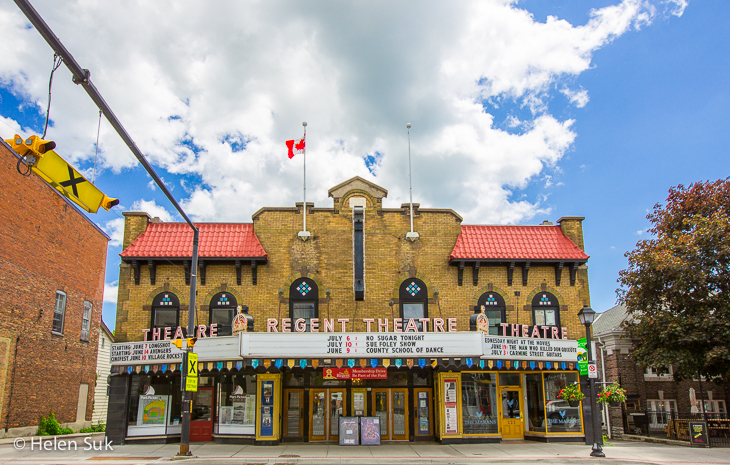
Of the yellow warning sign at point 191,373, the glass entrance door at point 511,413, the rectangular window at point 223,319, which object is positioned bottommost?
the glass entrance door at point 511,413

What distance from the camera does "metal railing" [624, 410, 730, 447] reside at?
23094mm

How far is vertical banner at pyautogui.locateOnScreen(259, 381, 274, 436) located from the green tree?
16275mm

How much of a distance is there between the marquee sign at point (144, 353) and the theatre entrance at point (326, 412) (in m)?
5.55

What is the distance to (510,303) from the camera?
21.9 metres

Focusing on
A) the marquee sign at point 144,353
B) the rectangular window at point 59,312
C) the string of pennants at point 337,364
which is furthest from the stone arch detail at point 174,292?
the rectangular window at point 59,312

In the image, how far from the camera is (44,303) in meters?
25.3

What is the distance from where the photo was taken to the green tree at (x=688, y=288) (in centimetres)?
2164

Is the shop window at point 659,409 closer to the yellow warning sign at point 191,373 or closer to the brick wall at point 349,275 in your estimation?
the brick wall at point 349,275

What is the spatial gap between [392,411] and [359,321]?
3828mm

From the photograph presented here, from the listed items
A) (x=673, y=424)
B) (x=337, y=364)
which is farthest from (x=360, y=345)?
(x=673, y=424)

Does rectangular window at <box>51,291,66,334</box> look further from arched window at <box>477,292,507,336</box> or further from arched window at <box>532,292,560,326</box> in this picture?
arched window at <box>532,292,560,326</box>

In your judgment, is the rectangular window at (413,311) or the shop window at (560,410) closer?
the shop window at (560,410)

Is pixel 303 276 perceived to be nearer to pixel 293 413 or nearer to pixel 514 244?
pixel 293 413

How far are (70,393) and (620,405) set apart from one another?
29294 mm
